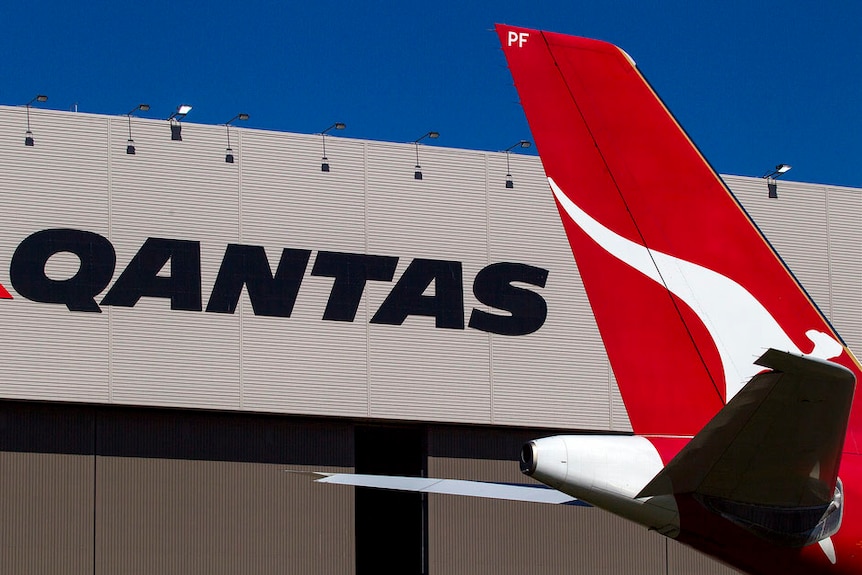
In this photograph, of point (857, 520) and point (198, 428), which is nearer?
point (857, 520)

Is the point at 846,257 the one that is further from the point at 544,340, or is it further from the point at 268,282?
the point at 268,282

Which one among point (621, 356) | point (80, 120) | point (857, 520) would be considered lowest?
point (857, 520)

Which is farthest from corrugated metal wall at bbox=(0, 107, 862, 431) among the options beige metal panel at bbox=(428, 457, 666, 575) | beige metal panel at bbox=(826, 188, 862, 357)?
beige metal panel at bbox=(826, 188, 862, 357)

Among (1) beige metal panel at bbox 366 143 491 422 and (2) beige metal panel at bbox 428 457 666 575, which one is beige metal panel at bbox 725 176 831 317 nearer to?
(1) beige metal panel at bbox 366 143 491 422

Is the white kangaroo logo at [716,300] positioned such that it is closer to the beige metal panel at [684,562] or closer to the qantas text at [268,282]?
the qantas text at [268,282]

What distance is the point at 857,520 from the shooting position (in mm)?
10945

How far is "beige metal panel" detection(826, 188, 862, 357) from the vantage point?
4591cm

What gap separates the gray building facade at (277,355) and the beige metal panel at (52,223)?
6 cm

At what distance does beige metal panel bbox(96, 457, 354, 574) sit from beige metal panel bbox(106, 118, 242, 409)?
2147mm

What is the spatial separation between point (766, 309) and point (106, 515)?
1131 inches

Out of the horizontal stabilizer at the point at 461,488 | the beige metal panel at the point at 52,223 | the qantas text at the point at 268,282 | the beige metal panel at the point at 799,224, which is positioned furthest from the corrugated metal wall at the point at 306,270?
the horizontal stabilizer at the point at 461,488

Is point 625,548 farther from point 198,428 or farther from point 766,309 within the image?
point 766,309

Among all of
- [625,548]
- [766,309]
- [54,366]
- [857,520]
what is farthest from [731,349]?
[625,548]

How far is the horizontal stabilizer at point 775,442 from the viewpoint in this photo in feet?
26.8
